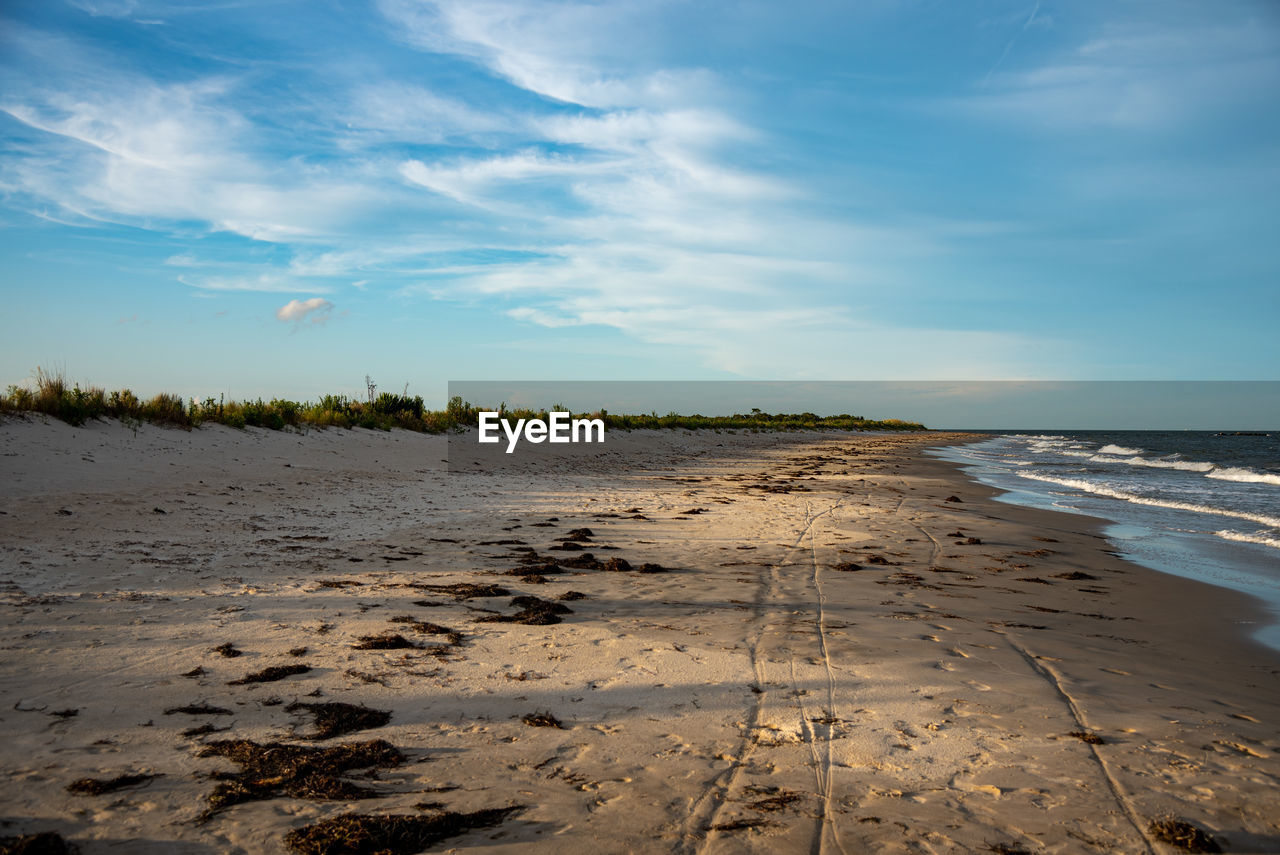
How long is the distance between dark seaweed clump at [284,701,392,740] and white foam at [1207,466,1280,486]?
27723 mm

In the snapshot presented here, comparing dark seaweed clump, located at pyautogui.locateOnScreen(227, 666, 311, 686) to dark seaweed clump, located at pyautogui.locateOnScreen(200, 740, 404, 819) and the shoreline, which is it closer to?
dark seaweed clump, located at pyautogui.locateOnScreen(200, 740, 404, 819)

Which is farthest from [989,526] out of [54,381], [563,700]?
[54,381]

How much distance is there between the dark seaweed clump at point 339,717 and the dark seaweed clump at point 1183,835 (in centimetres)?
349

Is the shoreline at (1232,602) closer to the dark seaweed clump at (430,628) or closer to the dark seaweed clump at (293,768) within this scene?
the dark seaweed clump at (430,628)

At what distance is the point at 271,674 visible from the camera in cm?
411

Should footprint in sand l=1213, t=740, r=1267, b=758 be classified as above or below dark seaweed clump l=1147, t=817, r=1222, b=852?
below

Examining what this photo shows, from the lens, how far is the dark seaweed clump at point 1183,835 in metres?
2.75

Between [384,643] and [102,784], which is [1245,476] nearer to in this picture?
[384,643]

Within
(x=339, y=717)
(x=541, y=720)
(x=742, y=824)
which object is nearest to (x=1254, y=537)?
(x=742, y=824)

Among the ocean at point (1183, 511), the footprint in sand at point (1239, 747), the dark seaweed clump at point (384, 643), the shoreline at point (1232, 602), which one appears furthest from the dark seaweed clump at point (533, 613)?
the ocean at point (1183, 511)

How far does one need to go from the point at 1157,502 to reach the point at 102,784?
753 inches

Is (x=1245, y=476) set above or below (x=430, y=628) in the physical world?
below

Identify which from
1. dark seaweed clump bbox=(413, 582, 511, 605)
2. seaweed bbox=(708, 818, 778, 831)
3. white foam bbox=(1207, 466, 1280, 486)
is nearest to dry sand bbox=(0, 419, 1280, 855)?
seaweed bbox=(708, 818, 778, 831)

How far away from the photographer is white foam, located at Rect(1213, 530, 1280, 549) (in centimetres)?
1072
